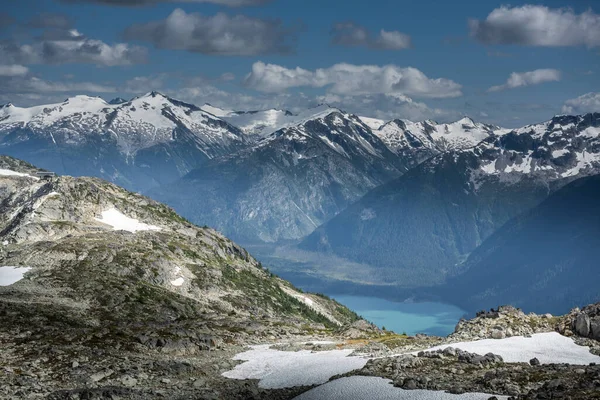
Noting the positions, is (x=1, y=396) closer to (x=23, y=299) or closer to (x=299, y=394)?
(x=299, y=394)

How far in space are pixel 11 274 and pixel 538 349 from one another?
118m

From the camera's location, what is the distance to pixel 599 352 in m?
76.5

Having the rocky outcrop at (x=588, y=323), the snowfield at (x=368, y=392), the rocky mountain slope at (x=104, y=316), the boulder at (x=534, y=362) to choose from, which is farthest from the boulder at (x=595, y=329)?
the rocky mountain slope at (x=104, y=316)

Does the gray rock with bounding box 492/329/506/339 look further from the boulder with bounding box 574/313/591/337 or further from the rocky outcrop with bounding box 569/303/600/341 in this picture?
the boulder with bounding box 574/313/591/337

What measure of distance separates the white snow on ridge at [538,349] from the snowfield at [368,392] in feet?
51.1

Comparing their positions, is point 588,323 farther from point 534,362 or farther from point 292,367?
point 292,367

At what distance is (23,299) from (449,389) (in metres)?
85.5

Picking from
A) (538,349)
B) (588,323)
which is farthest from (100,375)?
(588,323)

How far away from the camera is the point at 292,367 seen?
8344cm

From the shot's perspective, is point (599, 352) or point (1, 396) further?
point (599, 352)

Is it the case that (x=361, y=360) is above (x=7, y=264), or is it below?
below

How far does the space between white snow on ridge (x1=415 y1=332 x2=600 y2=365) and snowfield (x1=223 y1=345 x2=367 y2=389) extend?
35.9 ft

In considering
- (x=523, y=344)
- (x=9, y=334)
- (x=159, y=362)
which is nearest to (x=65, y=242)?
(x=9, y=334)

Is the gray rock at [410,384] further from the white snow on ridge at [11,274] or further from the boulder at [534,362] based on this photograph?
the white snow on ridge at [11,274]
